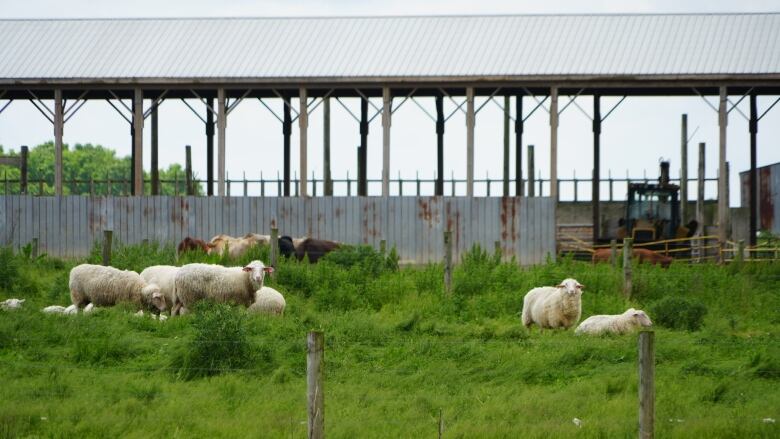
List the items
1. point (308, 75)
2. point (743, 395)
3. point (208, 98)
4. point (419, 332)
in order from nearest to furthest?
point (743, 395)
point (419, 332)
point (308, 75)
point (208, 98)

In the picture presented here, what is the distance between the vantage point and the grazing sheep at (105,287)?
2072 cm

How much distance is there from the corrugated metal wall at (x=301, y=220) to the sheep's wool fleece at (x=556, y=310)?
1309cm

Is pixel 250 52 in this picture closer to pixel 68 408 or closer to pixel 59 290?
pixel 59 290

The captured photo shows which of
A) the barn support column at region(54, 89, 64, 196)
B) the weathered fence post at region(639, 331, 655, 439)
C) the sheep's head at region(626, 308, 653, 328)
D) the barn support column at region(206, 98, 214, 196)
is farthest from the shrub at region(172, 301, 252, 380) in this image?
the barn support column at region(206, 98, 214, 196)

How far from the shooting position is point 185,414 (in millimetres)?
12297

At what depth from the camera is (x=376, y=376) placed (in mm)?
14141

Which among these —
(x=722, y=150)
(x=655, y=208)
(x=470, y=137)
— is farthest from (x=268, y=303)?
(x=655, y=208)

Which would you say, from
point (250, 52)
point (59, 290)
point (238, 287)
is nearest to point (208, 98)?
point (250, 52)

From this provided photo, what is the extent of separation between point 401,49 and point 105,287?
15906 mm

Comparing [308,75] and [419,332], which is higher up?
[308,75]

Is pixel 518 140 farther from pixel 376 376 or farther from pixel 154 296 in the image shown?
pixel 376 376

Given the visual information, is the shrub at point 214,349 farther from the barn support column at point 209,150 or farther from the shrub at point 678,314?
the barn support column at point 209,150

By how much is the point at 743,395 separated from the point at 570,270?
449 inches

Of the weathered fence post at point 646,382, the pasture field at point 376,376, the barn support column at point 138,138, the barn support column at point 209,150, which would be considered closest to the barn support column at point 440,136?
the barn support column at point 209,150
